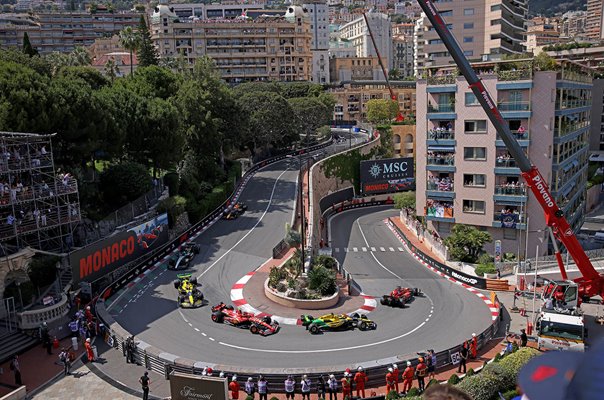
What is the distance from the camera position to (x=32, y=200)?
117 feet

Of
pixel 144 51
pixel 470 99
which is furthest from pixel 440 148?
pixel 144 51

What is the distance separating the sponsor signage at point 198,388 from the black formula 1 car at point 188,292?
12.9 meters

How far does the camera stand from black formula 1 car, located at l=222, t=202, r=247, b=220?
190 ft

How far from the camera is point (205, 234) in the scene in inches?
2077

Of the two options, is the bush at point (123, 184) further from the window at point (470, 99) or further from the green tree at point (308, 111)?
the green tree at point (308, 111)

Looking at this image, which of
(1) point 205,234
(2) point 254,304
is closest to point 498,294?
(2) point 254,304

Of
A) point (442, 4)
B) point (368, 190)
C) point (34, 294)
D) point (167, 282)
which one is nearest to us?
point (34, 294)

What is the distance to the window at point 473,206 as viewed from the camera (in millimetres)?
53094

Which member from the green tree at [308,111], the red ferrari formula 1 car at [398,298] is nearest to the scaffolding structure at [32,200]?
the red ferrari formula 1 car at [398,298]

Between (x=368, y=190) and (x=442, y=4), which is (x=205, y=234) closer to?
(x=368, y=190)

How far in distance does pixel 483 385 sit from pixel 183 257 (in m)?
26.5

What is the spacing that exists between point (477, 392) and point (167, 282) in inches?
956

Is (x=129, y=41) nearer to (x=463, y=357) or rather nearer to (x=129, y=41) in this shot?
(x=129, y=41)

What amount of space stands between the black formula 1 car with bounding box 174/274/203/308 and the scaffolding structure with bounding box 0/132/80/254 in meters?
8.05
